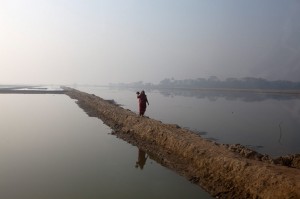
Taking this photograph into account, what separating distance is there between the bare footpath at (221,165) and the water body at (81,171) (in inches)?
21.5

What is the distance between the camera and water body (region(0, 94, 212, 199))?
742 centimetres

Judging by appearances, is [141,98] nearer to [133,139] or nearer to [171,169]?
[133,139]

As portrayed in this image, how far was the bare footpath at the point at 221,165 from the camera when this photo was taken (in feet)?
23.3

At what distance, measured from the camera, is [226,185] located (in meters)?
8.01

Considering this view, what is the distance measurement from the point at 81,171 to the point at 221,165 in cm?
400

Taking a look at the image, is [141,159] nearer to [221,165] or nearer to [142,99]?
[221,165]

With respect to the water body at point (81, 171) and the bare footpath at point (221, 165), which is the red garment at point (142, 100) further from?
the water body at point (81, 171)

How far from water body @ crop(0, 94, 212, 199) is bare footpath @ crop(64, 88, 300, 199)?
1.79ft

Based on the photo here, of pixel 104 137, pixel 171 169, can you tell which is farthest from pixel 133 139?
pixel 171 169

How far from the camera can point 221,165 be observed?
882 cm

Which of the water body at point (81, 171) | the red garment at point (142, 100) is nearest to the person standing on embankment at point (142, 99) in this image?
the red garment at point (142, 100)

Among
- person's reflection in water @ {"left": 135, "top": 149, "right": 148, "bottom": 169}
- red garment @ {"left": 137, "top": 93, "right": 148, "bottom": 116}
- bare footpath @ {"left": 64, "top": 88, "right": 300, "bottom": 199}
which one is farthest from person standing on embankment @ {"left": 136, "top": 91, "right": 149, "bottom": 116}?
person's reflection in water @ {"left": 135, "top": 149, "right": 148, "bottom": 169}

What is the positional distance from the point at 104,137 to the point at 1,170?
604 centimetres

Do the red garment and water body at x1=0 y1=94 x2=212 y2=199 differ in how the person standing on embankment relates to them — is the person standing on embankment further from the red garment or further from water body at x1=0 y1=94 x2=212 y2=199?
water body at x1=0 y1=94 x2=212 y2=199
